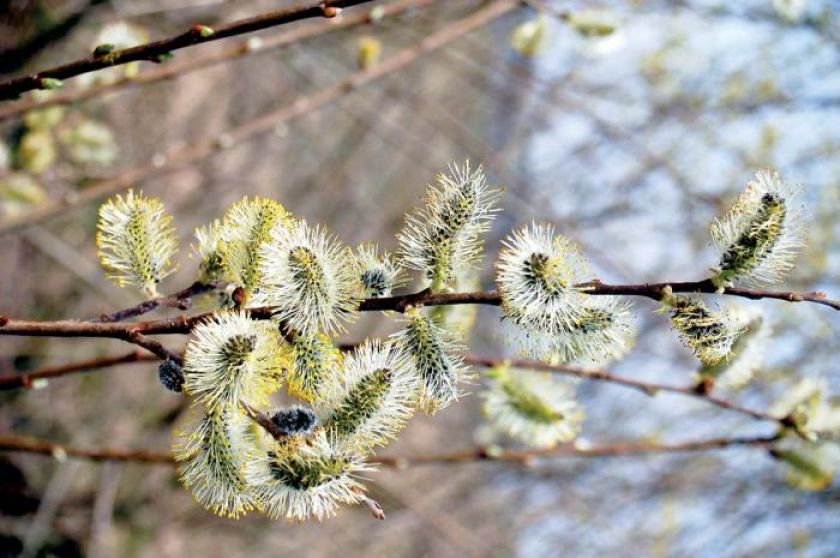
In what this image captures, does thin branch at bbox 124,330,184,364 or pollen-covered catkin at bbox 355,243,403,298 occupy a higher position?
pollen-covered catkin at bbox 355,243,403,298

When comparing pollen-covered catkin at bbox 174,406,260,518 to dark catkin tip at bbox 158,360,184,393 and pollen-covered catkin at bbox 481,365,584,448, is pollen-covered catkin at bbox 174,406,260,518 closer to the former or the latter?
dark catkin tip at bbox 158,360,184,393

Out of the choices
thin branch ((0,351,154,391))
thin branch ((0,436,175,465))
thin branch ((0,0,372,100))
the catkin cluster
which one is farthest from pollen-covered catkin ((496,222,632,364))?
thin branch ((0,436,175,465))

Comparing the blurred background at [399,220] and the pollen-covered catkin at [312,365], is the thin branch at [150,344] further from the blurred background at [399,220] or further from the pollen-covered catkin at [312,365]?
the blurred background at [399,220]

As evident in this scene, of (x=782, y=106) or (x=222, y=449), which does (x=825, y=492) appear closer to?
(x=782, y=106)

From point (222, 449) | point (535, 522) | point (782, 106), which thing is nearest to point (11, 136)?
point (222, 449)

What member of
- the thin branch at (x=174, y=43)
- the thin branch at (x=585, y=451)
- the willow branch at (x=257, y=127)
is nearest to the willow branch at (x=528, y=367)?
the thin branch at (x=585, y=451)

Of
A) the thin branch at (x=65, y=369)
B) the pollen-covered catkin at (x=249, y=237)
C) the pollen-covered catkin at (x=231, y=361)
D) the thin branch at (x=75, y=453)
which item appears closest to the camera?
the pollen-covered catkin at (x=231, y=361)

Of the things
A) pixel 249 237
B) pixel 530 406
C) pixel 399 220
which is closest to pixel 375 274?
pixel 249 237
